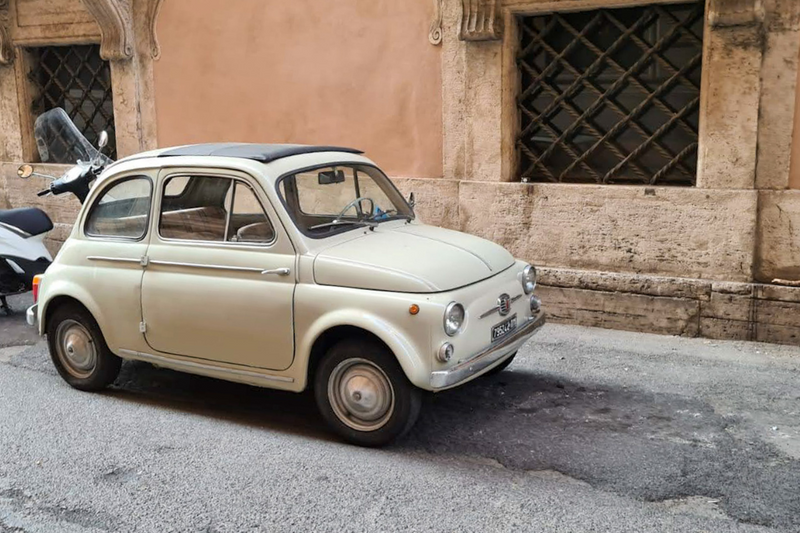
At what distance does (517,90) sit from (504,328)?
3.30m

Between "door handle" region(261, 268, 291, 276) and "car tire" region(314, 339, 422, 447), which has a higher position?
"door handle" region(261, 268, 291, 276)

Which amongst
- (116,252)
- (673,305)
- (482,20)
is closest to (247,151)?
(116,252)

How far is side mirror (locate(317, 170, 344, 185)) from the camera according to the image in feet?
16.2

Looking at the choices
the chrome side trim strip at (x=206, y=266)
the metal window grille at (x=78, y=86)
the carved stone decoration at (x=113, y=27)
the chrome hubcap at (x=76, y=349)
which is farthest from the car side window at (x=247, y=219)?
the metal window grille at (x=78, y=86)

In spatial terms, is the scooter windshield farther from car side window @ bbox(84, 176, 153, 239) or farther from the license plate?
the license plate

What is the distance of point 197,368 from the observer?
15.9 feet

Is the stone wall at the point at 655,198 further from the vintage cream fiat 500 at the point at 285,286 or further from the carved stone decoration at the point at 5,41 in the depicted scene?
the carved stone decoration at the point at 5,41

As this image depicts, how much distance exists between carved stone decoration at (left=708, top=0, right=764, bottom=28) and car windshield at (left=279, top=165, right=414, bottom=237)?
112 inches

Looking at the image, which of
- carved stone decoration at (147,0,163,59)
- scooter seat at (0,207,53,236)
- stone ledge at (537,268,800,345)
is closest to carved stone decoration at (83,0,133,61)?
carved stone decoration at (147,0,163,59)

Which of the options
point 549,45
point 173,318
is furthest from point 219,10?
point 173,318

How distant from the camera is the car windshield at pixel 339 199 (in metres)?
4.67

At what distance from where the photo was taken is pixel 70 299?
5.33 metres

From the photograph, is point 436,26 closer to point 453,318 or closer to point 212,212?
point 212,212

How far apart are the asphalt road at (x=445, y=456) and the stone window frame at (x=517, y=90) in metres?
1.58
